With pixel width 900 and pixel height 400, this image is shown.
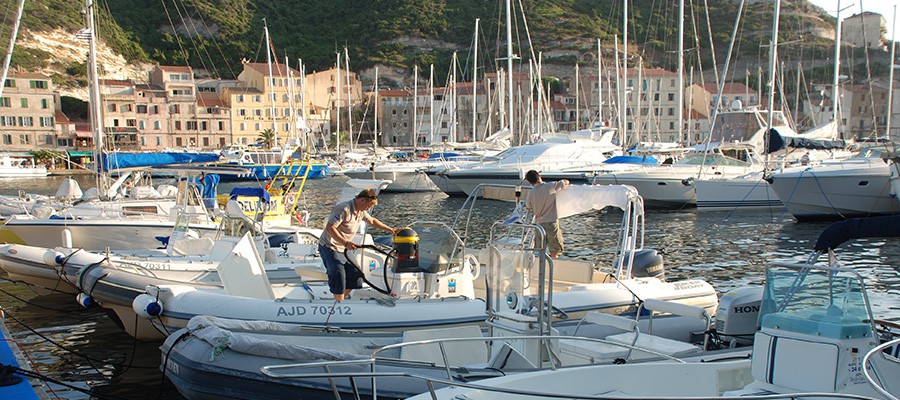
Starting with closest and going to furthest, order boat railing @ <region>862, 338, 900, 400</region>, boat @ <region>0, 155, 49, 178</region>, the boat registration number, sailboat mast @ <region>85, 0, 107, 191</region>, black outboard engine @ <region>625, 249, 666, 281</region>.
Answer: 1. boat railing @ <region>862, 338, 900, 400</region>
2. the boat registration number
3. black outboard engine @ <region>625, 249, 666, 281</region>
4. sailboat mast @ <region>85, 0, 107, 191</region>
5. boat @ <region>0, 155, 49, 178</region>

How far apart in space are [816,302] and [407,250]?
532 cm

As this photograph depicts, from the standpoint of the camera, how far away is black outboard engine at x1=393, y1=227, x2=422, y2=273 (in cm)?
962

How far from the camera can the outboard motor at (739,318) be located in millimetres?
8109

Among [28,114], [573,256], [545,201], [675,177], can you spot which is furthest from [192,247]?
[28,114]

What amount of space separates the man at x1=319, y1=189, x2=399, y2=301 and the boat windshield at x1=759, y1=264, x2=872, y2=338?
5.57 m

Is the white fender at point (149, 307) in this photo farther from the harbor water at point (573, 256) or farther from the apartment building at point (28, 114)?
the apartment building at point (28, 114)

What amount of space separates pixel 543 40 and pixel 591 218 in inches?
4465

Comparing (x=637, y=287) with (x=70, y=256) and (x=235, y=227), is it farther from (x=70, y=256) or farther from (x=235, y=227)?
(x=70, y=256)

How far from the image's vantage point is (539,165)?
35250mm

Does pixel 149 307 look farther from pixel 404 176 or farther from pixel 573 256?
pixel 404 176

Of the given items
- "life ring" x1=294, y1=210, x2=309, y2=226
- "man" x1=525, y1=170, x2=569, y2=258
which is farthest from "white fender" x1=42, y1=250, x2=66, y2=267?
"man" x1=525, y1=170, x2=569, y2=258

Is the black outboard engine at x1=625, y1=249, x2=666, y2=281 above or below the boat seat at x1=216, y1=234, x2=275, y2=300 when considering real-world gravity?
below

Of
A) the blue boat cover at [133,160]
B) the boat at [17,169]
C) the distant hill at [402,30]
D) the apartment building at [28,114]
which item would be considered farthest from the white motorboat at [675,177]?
the distant hill at [402,30]

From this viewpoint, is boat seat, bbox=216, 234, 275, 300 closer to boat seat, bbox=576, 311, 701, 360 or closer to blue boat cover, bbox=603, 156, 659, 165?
boat seat, bbox=576, 311, 701, 360
